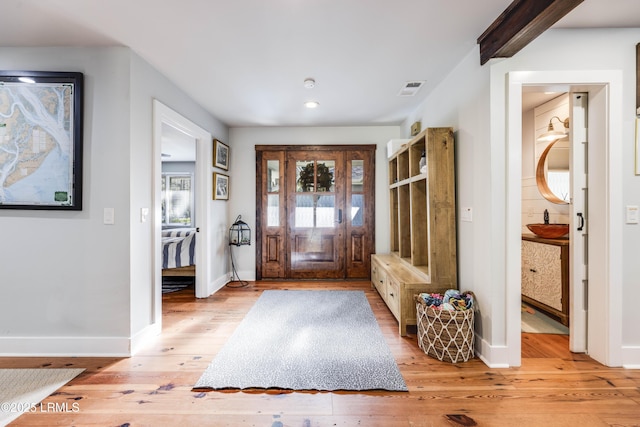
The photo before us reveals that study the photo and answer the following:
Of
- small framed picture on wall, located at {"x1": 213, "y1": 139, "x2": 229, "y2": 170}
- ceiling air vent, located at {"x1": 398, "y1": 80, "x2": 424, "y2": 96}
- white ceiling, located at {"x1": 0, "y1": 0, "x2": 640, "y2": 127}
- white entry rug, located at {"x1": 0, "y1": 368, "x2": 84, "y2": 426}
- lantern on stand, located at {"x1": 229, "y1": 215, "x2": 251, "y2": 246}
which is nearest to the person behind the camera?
white entry rug, located at {"x1": 0, "y1": 368, "x2": 84, "y2": 426}

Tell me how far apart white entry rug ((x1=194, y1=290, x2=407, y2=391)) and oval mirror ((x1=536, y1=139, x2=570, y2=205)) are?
250cm

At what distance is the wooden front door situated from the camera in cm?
455

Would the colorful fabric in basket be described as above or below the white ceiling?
below

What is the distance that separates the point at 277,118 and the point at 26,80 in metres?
2.55

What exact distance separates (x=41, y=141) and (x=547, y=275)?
4.70 m

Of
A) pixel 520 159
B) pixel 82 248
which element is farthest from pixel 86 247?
pixel 520 159

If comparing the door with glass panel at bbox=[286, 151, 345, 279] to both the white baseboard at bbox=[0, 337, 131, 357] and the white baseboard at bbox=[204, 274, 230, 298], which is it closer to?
the white baseboard at bbox=[204, 274, 230, 298]

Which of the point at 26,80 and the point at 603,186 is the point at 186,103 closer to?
the point at 26,80

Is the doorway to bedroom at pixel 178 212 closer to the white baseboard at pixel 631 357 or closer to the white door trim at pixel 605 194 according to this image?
the white door trim at pixel 605 194

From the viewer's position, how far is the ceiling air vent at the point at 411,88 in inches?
116

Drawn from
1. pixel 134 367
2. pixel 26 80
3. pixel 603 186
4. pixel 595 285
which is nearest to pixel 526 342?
pixel 595 285

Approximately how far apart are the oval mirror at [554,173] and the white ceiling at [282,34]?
5.01 feet

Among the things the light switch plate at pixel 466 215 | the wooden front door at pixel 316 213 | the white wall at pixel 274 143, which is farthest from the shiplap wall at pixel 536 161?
the wooden front door at pixel 316 213

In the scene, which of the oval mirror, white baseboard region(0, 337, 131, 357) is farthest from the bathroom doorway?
white baseboard region(0, 337, 131, 357)
